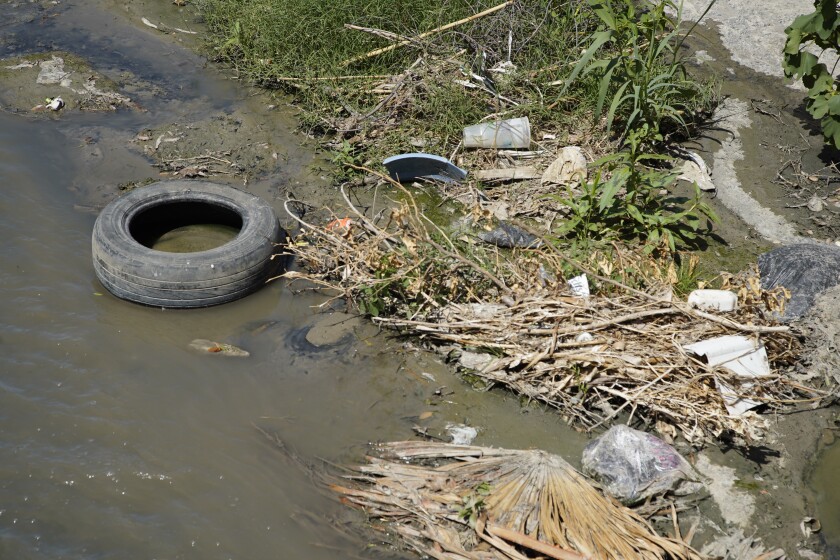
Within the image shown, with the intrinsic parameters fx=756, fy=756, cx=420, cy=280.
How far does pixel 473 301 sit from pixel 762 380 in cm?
192

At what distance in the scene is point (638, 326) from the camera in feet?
16.2

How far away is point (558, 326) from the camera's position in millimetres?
4918

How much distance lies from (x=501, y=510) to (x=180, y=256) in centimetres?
279

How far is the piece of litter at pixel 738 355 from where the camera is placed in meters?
4.73

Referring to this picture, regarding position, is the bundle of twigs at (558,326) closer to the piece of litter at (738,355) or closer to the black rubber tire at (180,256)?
the piece of litter at (738,355)

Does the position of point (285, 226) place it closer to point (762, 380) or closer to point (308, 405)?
point (308, 405)

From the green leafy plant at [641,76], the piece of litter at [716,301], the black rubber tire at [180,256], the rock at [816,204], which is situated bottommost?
the black rubber tire at [180,256]

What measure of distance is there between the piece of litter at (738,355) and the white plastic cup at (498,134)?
2724mm

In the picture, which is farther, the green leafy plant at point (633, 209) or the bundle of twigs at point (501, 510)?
the green leafy plant at point (633, 209)

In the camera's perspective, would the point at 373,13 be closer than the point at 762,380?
No

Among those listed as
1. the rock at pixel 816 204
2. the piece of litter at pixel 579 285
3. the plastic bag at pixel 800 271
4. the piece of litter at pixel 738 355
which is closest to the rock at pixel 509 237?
the piece of litter at pixel 579 285

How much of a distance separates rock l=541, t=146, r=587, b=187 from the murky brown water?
228 cm

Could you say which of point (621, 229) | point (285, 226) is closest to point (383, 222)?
point (285, 226)

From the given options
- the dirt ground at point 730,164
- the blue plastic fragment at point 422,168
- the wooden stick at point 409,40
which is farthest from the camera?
the wooden stick at point 409,40
